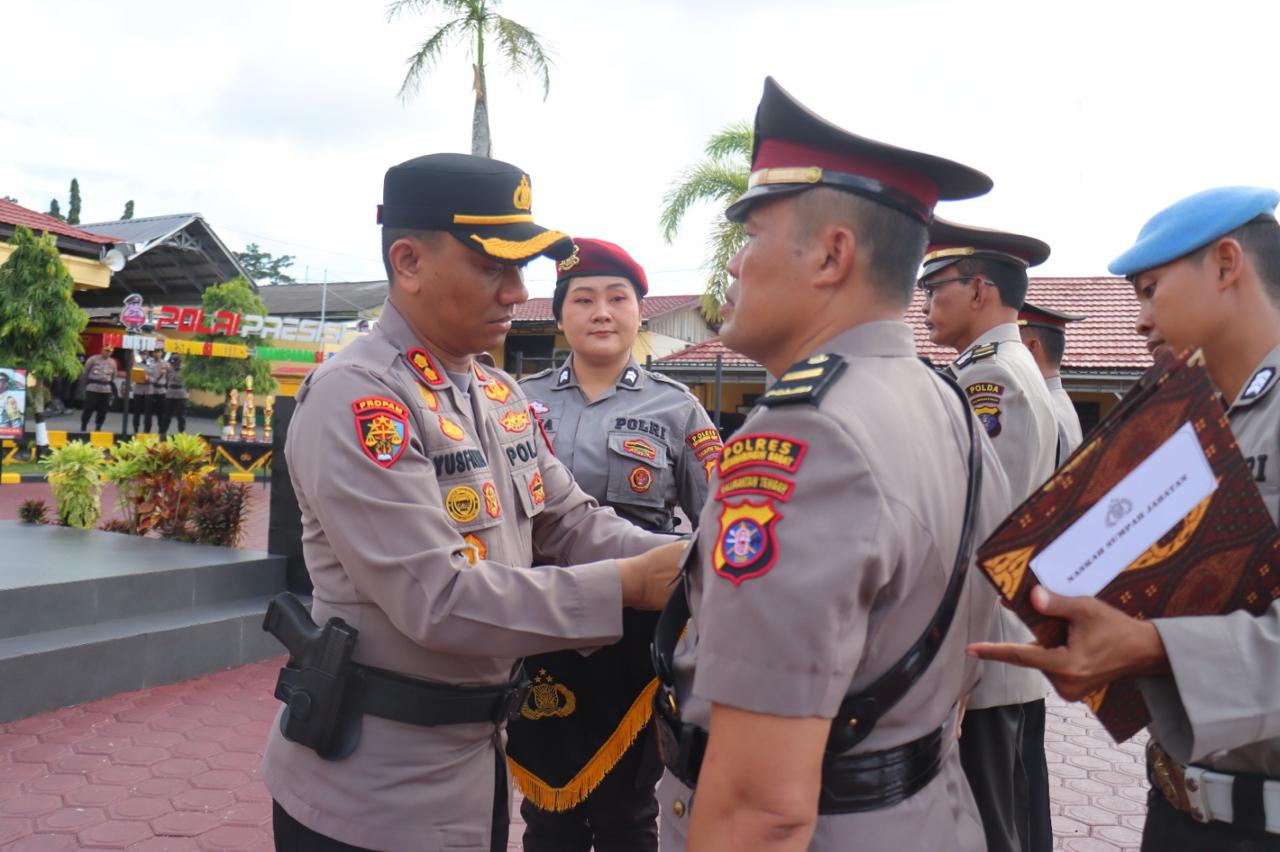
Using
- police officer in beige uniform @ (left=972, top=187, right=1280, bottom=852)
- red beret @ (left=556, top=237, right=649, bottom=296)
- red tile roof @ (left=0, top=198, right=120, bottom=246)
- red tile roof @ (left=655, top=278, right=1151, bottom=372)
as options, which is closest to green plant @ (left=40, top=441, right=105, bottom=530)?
red beret @ (left=556, top=237, right=649, bottom=296)

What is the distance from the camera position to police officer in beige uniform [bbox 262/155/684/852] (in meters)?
1.75

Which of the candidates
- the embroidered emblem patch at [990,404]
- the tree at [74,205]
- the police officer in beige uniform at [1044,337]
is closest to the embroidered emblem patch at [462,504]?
the embroidered emblem patch at [990,404]

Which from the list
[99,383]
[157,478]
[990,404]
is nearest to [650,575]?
[990,404]

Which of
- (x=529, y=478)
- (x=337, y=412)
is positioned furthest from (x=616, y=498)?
(x=337, y=412)

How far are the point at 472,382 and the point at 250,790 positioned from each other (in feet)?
9.03

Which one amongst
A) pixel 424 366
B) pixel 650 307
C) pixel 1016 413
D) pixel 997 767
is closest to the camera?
pixel 424 366

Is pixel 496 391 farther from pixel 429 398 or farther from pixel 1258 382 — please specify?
pixel 1258 382

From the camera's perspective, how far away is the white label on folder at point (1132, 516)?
1.16m

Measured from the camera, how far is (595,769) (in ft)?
9.05

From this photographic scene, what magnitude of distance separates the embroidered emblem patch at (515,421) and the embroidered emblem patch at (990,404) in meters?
1.61

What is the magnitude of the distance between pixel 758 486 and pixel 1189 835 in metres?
1.24

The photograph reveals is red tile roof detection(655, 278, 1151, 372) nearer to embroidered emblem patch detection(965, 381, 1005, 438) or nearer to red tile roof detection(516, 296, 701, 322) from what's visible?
red tile roof detection(516, 296, 701, 322)

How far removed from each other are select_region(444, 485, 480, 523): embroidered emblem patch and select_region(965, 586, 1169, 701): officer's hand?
3.53ft

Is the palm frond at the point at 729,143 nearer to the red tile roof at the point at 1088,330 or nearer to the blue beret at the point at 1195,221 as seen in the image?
the red tile roof at the point at 1088,330
